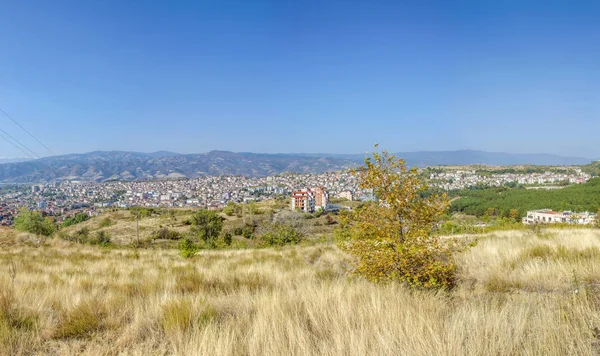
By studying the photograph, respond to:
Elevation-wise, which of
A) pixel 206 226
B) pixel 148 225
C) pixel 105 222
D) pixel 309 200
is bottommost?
pixel 148 225

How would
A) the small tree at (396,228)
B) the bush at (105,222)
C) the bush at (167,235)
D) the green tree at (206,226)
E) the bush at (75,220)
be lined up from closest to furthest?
the small tree at (396,228), the green tree at (206,226), the bush at (167,235), the bush at (105,222), the bush at (75,220)

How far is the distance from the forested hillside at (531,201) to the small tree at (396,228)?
74.2 metres

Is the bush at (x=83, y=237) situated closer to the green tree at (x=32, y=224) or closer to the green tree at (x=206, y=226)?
the green tree at (x=32, y=224)

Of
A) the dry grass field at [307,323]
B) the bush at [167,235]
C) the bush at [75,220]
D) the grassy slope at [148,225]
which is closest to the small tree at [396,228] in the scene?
the dry grass field at [307,323]

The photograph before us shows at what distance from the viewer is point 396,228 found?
5.20 metres

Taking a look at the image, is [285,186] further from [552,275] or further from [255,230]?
[552,275]

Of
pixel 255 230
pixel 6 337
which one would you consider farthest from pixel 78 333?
pixel 255 230

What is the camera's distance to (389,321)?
2896 mm

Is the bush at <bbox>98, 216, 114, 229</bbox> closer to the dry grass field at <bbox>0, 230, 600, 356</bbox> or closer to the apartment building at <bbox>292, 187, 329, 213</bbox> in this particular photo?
the apartment building at <bbox>292, 187, 329, 213</bbox>

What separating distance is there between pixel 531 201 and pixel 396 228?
92520mm

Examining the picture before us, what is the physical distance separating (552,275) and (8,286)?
7.97 m

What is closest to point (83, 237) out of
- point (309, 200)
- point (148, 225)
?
point (148, 225)

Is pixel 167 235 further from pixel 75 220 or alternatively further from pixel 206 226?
pixel 75 220

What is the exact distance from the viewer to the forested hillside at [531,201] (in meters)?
71.6
